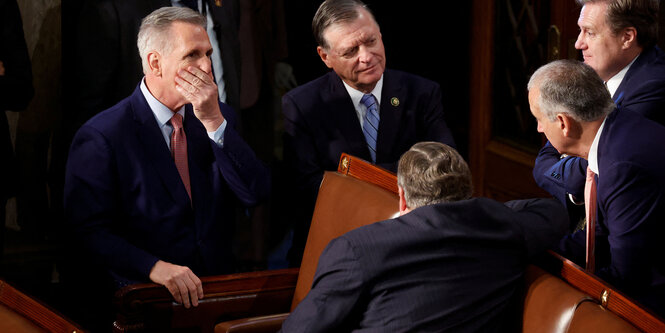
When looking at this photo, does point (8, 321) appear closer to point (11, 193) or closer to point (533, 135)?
point (11, 193)

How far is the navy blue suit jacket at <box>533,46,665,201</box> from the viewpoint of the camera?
2.50 m

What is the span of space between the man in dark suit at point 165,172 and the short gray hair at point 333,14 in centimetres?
47

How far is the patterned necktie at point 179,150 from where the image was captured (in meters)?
2.59

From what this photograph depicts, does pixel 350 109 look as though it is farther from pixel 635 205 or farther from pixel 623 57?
pixel 635 205

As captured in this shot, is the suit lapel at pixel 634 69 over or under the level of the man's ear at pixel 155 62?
under

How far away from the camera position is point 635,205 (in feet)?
6.70

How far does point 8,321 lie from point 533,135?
2.99 meters

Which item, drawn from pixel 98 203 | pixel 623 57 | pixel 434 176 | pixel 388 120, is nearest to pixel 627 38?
pixel 623 57

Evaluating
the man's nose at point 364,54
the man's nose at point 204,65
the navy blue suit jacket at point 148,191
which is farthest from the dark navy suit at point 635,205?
the man's nose at point 204,65

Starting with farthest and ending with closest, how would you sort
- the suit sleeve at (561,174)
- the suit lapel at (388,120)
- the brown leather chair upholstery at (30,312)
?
the suit lapel at (388,120), the suit sleeve at (561,174), the brown leather chair upholstery at (30,312)

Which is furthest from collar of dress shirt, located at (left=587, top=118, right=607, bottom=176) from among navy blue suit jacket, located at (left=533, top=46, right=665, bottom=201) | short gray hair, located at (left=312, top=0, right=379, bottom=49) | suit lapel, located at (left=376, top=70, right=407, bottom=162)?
short gray hair, located at (left=312, top=0, right=379, bottom=49)

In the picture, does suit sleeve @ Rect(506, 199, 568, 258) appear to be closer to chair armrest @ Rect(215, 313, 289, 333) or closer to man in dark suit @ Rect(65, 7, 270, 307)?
chair armrest @ Rect(215, 313, 289, 333)

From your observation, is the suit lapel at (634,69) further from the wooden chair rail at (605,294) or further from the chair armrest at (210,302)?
the chair armrest at (210,302)

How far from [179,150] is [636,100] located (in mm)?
1420
